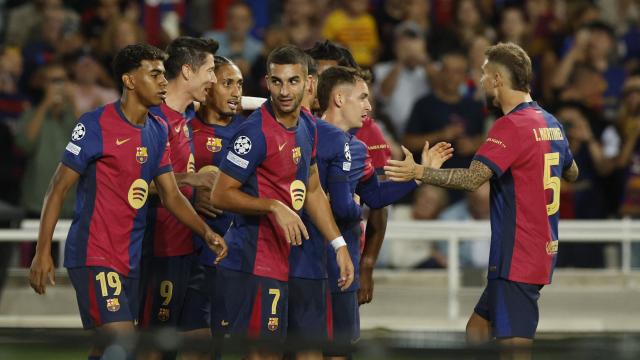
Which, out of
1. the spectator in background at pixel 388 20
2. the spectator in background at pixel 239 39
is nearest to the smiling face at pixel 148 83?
the spectator in background at pixel 239 39

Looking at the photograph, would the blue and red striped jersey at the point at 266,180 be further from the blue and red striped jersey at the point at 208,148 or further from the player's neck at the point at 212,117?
the player's neck at the point at 212,117

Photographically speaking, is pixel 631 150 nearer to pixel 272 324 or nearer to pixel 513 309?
pixel 513 309

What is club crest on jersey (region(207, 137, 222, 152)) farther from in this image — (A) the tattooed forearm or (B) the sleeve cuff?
(B) the sleeve cuff

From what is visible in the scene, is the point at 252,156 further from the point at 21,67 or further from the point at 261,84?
the point at 21,67

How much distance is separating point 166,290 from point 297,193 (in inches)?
55.0

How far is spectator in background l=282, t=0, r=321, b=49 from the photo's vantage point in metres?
14.2

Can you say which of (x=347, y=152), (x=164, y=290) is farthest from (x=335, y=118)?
(x=164, y=290)

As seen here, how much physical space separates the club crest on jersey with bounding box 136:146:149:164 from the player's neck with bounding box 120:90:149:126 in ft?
0.51

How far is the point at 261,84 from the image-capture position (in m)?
13.2

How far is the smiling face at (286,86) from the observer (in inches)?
283

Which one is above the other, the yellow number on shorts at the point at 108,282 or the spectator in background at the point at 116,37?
the spectator in background at the point at 116,37

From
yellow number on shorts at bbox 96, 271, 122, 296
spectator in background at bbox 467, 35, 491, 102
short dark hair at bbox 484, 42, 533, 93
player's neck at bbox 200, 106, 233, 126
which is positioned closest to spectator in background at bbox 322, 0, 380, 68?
spectator in background at bbox 467, 35, 491, 102

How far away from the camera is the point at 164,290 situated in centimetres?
817

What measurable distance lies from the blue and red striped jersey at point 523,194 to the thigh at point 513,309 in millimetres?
59
